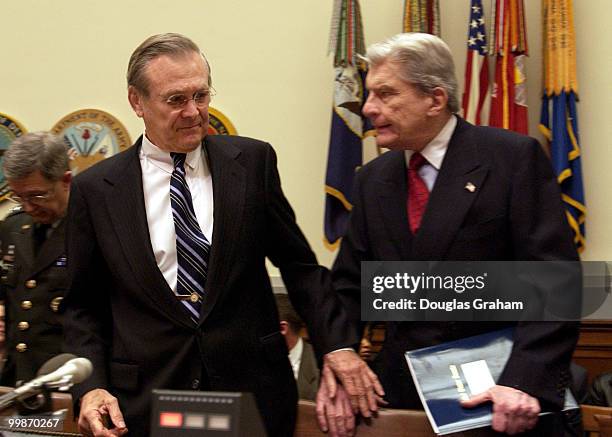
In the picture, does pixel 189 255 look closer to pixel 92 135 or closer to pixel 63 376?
pixel 63 376

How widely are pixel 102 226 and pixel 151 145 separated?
0.94ft

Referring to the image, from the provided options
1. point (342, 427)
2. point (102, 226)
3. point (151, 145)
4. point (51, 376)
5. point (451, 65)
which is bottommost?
point (342, 427)

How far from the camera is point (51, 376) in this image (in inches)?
70.8

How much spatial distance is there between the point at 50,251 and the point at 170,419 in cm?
213

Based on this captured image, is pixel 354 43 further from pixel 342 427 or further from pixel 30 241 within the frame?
pixel 342 427

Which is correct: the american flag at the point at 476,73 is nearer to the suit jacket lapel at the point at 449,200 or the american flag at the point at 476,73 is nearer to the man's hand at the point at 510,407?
the suit jacket lapel at the point at 449,200

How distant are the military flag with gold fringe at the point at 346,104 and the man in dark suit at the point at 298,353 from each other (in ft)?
3.44

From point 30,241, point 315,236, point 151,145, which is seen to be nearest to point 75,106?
point 315,236

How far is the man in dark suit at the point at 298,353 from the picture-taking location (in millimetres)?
4773

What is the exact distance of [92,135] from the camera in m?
6.74

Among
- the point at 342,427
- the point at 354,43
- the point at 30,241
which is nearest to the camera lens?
the point at 342,427

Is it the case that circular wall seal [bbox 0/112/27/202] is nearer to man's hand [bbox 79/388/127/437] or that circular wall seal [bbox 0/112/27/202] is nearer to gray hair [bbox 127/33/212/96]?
gray hair [bbox 127/33/212/96]

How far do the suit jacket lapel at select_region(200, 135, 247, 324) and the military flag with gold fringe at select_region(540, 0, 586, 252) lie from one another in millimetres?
3224

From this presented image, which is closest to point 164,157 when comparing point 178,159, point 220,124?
point 178,159
